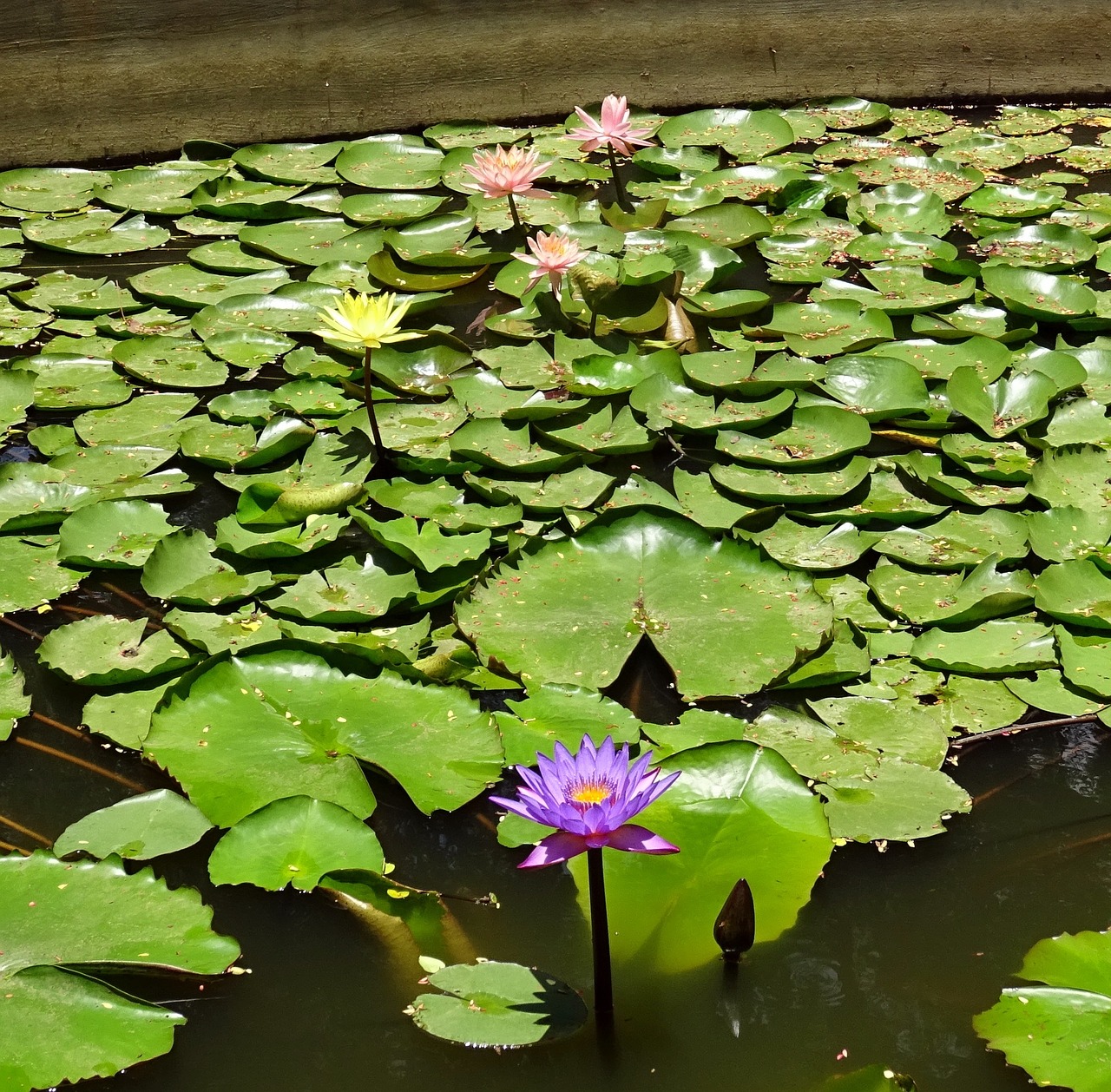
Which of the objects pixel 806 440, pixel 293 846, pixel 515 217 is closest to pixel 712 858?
pixel 293 846

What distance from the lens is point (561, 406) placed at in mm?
2658

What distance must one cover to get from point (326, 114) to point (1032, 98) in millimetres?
3022

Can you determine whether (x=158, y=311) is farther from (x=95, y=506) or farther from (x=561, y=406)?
(x=561, y=406)

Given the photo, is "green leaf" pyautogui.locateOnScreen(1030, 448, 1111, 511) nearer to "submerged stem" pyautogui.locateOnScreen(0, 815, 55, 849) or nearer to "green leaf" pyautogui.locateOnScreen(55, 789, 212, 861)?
"green leaf" pyautogui.locateOnScreen(55, 789, 212, 861)

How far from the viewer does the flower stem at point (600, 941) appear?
130 cm


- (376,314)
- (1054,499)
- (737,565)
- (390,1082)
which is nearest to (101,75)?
(376,314)

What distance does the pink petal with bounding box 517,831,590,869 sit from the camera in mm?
1268

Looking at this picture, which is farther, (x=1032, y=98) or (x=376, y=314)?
(x=1032, y=98)

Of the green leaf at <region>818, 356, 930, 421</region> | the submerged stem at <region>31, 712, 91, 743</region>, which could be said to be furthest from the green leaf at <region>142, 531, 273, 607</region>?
the green leaf at <region>818, 356, 930, 421</region>

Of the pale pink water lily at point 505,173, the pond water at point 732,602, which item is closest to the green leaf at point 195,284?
the pond water at point 732,602

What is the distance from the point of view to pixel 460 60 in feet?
15.1

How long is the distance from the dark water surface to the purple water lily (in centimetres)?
30

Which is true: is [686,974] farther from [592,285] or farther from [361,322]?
[592,285]

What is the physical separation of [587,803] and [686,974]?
361 mm
